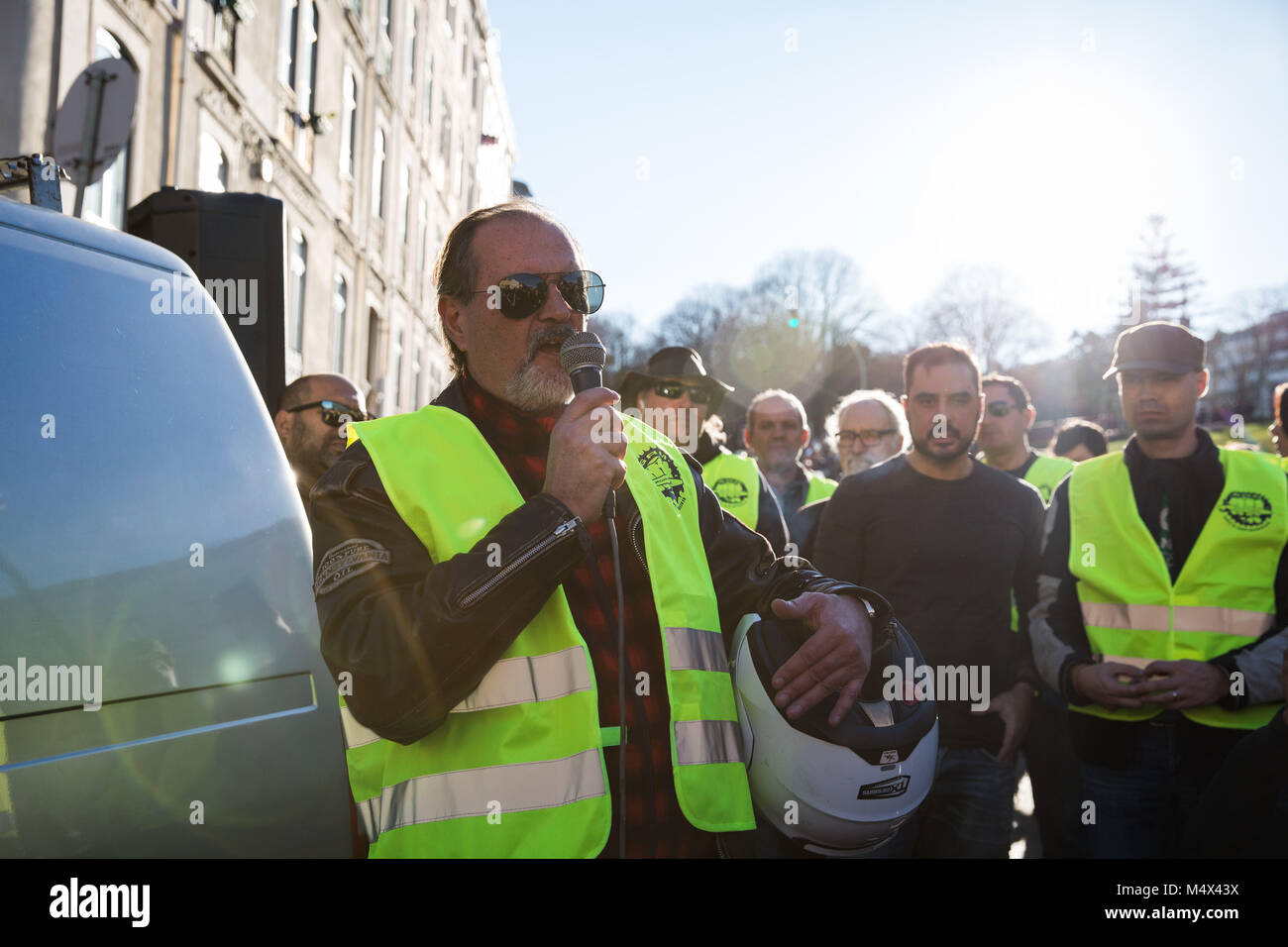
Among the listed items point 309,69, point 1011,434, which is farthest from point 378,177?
point 1011,434

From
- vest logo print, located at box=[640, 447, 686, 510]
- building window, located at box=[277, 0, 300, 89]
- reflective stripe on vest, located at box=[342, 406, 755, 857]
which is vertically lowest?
reflective stripe on vest, located at box=[342, 406, 755, 857]

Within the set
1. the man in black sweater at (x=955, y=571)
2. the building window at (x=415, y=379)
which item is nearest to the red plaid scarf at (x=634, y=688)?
the man in black sweater at (x=955, y=571)

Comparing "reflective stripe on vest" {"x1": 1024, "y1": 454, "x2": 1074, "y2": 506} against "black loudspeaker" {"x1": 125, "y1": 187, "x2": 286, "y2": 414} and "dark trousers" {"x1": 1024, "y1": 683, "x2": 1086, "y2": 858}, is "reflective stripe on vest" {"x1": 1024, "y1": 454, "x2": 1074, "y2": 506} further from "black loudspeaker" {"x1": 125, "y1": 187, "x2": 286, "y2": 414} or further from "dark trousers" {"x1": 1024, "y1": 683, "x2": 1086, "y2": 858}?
"black loudspeaker" {"x1": 125, "y1": 187, "x2": 286, "y2": 414}

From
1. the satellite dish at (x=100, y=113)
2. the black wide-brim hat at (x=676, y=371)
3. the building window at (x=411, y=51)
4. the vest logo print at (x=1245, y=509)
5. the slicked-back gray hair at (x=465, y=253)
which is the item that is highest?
the building window at (x=411, y=51)

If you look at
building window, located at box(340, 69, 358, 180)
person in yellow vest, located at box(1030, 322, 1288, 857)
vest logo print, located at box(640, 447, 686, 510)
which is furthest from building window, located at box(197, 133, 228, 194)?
vest logo print, located at box(640, 447, 686, 510)

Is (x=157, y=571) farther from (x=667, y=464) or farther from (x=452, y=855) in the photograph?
(x=667, y=464)

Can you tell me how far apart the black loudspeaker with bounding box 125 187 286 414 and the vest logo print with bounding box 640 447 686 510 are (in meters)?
2.37

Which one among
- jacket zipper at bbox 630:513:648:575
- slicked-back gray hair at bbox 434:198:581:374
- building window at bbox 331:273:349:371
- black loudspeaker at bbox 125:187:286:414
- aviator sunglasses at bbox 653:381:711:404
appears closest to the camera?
jacket zipper at bbox 630:513:648:575

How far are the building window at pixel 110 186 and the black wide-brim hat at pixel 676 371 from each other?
20.9 ft

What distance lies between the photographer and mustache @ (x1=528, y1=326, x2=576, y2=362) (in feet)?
6.93

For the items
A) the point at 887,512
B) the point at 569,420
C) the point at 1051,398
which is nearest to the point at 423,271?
the point at 887,512

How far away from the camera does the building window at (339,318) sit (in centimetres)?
1955

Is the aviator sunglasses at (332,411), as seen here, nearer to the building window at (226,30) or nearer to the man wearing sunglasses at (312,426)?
the man wearing sunglasses at (312,426)

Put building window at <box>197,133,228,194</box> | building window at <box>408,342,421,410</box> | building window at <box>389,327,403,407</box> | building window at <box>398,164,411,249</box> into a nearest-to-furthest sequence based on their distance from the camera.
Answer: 1. building window at <box>197,133,228,194</box>
2. building window at <box>398,164,411,249</box>
3. building window at <box>389,327,403,407</box>
4. building window at <box>408,342,421,410</box>
